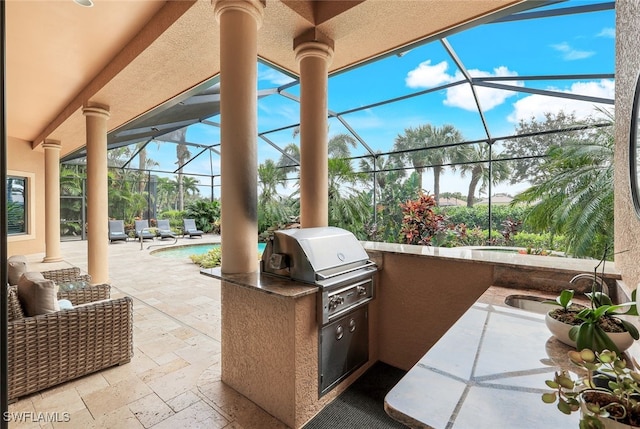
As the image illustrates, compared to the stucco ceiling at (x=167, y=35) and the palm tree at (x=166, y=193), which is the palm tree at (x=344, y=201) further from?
the palm tree at (x=166, y=193)

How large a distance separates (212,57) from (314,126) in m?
1.50

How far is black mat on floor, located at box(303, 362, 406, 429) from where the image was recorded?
6.56 ft

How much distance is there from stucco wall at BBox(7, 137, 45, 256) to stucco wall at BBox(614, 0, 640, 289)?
11424mm

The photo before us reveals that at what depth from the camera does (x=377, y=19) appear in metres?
2.56

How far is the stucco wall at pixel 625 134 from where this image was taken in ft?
4.96

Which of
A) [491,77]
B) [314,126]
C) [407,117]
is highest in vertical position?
[407,117]

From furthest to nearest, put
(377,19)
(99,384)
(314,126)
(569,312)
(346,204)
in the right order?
(346,204) → (314,126) → (377,19) → (99,384) → (569,312)

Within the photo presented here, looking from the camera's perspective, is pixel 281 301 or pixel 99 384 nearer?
pixel 281 301

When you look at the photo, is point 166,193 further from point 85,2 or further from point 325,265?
point 325,265

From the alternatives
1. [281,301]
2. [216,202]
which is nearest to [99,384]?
[281,301]

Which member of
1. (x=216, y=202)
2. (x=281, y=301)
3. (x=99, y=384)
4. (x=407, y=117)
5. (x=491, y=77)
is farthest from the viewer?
(x=216, y=202)

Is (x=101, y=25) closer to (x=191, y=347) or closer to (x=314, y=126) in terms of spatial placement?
(x=314, y=126)

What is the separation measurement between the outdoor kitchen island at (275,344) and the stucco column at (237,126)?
254 mm

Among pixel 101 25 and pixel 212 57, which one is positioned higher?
pixel 101 25
